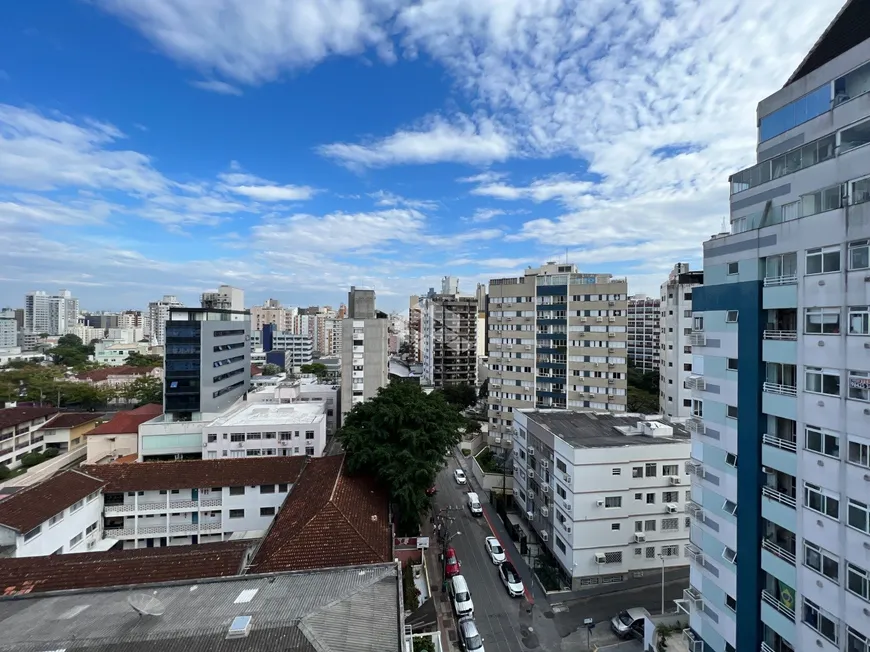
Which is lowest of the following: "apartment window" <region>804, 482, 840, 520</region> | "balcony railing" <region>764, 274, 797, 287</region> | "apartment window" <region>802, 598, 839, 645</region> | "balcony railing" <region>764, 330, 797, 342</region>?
"apartment window" <region>802, 598, 839, 645</region>

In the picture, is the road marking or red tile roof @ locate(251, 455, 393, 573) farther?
the road marking

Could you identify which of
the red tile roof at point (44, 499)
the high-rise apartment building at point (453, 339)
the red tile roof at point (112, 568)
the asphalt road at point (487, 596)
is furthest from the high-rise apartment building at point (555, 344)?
the red tile roof at point (44, 499)

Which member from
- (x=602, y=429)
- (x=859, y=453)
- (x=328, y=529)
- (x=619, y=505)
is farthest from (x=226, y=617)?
(x=602, y=429)

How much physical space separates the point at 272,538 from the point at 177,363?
2449 centimetres

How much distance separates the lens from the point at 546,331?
3734 cm

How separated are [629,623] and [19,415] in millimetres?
47307

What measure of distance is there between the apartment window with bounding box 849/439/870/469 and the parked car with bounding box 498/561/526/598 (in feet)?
49.8

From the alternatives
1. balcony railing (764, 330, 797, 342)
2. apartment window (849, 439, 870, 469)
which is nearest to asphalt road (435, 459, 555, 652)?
apartment window (849, 439, 870, 469)

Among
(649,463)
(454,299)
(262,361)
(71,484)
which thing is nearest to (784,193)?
(649,463)

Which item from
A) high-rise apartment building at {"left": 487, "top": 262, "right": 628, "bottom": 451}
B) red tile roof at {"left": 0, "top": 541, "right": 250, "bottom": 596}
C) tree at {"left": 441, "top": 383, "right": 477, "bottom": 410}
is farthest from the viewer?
tree at {"left": 441, "top": 383, "right": 477, "bottom": 410}

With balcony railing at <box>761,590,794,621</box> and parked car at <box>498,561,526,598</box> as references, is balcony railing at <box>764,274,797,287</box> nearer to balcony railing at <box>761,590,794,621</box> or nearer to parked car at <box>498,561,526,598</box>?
balcony railing at <box>761,590,794,621</box>

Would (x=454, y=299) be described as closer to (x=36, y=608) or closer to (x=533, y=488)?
(x=533, y=488)

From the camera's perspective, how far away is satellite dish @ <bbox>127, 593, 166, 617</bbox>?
9453 millimetres

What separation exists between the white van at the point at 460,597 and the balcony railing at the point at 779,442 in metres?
13.7
